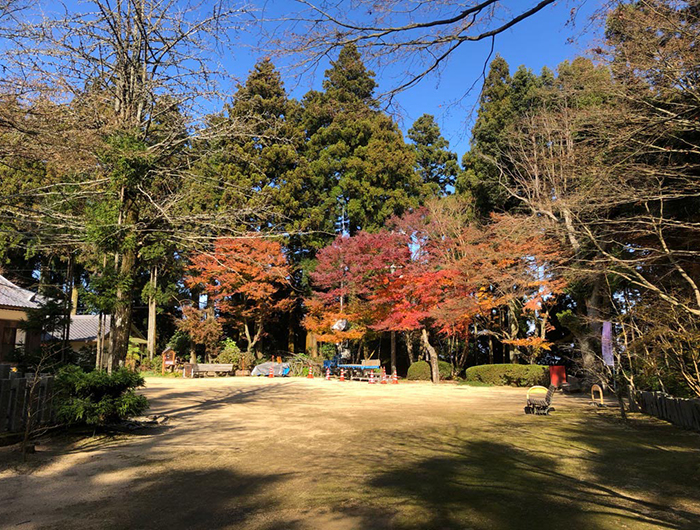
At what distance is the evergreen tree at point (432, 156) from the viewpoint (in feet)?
112

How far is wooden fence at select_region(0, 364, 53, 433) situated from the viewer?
6461 millimetres

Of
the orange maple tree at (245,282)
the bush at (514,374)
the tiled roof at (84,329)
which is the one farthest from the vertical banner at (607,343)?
the tiled roof at (84,329)

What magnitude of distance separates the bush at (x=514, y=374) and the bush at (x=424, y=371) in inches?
82.5

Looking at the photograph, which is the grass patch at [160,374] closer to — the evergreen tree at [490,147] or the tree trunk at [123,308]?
the tree trunk at [123,308]

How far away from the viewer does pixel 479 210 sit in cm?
2547

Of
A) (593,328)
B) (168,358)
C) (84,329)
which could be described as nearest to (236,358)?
(168,358)

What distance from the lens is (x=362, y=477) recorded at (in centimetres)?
498

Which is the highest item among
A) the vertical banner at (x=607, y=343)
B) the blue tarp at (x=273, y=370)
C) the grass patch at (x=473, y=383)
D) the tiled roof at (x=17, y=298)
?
the tiled roof at (x=17, y=298)

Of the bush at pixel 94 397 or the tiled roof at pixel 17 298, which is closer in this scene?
the bush at pixel 94 397

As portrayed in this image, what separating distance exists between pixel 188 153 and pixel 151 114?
3.13 ft

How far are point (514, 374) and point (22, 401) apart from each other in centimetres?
1815

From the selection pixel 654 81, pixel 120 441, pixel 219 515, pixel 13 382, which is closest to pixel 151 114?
pixel 13 382

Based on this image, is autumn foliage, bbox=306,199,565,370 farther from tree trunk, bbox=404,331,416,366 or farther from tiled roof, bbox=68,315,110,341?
tiled roof, bbox=68,315,110,341

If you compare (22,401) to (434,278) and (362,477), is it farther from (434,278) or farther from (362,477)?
(434,278)
